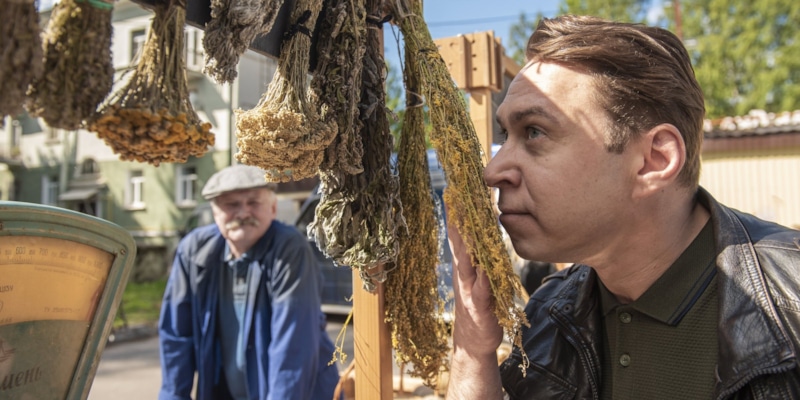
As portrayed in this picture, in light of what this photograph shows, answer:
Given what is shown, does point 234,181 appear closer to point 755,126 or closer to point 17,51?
point 17,51

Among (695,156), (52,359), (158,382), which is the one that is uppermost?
(695,156)

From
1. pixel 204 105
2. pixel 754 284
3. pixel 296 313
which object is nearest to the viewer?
pixel 754 284

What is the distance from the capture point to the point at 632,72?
1.23 meters

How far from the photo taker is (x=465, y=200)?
1186 mm

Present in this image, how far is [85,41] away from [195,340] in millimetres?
1726

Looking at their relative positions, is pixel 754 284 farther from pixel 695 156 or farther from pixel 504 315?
pixel 504 315

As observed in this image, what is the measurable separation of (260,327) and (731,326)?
6.60 feet

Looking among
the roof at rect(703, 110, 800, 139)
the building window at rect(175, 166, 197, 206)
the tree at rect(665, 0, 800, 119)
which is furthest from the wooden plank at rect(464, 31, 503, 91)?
the tree at rect(665, 0, 800, 119)

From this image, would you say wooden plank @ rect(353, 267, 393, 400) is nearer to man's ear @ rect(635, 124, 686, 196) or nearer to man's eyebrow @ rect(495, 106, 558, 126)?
man's eyebrow @ rect(495, 106, 558, 126)

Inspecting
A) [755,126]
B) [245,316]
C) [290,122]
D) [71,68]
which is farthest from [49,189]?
[290,122]

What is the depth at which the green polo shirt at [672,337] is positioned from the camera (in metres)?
1.21

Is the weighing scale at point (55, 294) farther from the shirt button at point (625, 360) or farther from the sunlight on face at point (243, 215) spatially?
the sunlight on face at point (243, 215)

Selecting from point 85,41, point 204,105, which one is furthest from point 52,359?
point 204,105

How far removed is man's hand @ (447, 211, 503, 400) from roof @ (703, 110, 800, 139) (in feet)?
31.4
